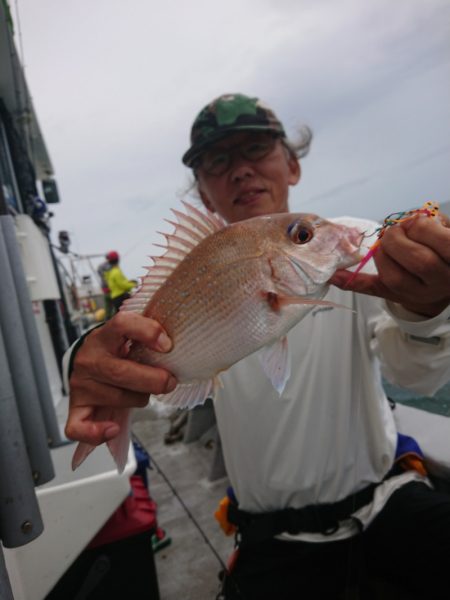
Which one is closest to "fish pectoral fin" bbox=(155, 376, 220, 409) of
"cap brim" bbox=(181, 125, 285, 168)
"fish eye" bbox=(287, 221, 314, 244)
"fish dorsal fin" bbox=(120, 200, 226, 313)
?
"fish dorsal fin" bbox=(120, 200, 226, 313)

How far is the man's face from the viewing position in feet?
7.77

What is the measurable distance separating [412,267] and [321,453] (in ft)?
4.62

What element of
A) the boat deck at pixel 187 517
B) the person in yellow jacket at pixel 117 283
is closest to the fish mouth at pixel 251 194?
the boat deck at pixel 187 517

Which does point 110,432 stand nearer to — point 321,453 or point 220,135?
point 321,453

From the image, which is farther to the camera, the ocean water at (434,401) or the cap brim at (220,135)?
the ocean water at (434,401)

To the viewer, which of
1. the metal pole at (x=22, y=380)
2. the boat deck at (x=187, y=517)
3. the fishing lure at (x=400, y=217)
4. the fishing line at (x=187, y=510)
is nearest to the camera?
the fishing lure at (x=400, y=217)

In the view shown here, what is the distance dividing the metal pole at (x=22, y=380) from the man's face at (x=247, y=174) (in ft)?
4.50

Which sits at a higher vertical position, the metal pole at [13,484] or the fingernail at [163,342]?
the fingernail at [163,342]

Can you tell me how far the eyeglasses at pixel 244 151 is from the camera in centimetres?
243

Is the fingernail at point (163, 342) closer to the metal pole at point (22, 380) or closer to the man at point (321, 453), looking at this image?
the metal pole at point (22, 380)

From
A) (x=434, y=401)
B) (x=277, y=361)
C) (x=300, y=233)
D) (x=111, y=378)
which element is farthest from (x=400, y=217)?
(x=434, y=401)

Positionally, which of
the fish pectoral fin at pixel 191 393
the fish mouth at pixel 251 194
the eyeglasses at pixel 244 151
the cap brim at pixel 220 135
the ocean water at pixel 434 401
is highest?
the cap brim at pixel 220 135

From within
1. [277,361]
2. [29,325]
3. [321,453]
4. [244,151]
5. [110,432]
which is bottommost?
[321,453]

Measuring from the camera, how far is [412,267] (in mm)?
1082
